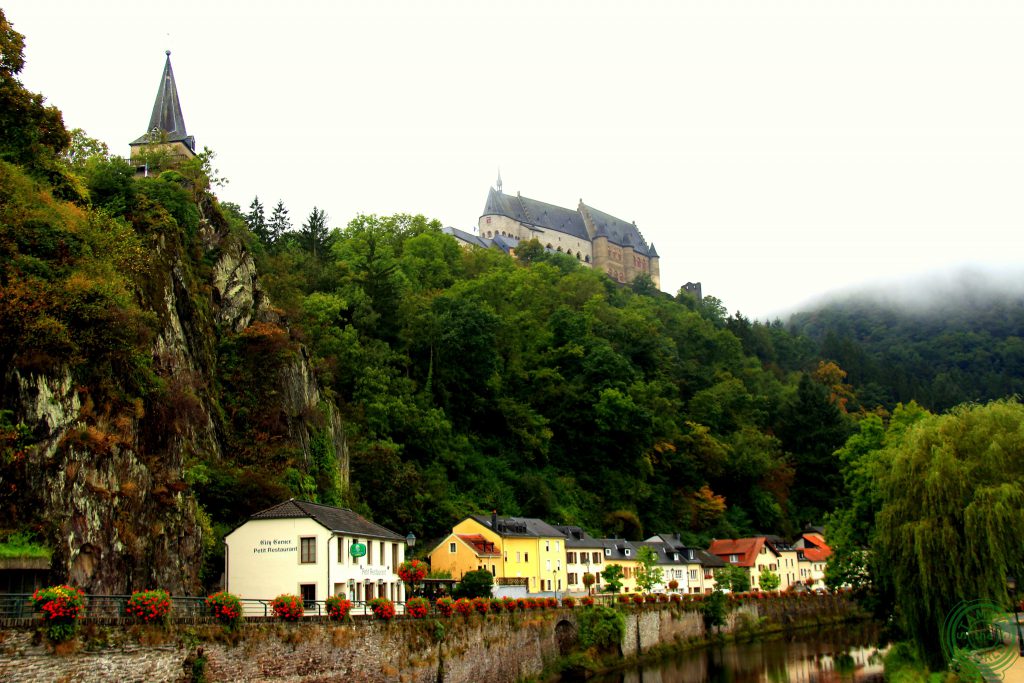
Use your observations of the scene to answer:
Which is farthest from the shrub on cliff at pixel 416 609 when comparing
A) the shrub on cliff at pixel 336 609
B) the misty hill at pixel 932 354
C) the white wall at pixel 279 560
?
the misty hill at pixel 932 354

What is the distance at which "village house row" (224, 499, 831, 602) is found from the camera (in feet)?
99.1

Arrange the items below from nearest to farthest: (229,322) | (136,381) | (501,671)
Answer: (136,381) → (501,671) → (229,322)

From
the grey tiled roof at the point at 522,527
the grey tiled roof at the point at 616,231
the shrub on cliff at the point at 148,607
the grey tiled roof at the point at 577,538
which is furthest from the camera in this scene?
the grey tiled roof at the point at 616,231

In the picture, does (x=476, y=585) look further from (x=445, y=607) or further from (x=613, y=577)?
(x=613, y=577)

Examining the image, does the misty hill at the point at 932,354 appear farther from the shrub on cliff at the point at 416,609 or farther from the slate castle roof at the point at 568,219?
the shrub on cliff at the point at 416,609

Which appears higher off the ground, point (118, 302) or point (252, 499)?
point (118, 302)

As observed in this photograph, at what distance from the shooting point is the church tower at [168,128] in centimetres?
5372

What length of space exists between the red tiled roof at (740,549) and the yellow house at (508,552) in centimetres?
2199

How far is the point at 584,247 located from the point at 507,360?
8992 centimetres

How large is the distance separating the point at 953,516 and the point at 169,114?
52.6 metres

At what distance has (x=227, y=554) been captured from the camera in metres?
30.5

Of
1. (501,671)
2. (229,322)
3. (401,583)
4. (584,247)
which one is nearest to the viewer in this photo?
(501,671)

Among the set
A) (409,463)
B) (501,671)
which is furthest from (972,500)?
(409,463)

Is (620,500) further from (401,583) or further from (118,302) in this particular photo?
(118,302)
